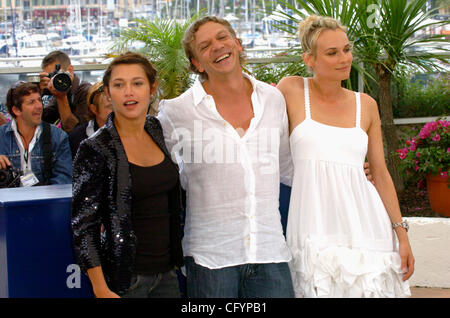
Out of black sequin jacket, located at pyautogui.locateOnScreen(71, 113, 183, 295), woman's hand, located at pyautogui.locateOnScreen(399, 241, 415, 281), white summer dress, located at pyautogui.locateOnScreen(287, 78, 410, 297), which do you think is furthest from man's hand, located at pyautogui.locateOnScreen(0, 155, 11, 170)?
woman's hand, located at pyautogui.locateOnScreen(399, 241, 415, 281)

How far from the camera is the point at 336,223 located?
2871 mm

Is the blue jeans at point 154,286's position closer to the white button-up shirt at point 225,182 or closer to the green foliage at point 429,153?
the white button-up shirt at point 225,182

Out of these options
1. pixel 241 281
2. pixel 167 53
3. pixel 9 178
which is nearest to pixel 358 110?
pixel 241 281

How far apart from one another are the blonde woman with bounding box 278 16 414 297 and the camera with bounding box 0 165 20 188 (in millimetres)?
1947

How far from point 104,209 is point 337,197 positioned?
107 centimetres

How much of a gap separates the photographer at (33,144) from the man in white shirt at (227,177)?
1680 mm

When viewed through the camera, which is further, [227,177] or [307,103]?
[307,103]

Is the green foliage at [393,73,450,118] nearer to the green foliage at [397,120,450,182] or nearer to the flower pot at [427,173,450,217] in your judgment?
the green foliage at [397,120,450,182]

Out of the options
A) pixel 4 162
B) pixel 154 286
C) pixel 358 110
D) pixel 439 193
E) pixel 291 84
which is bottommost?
pixel 439 193

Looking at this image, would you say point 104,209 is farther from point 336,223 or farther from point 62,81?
point 62,81

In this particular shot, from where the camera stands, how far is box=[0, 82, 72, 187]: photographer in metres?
4.25

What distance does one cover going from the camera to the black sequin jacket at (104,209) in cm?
242

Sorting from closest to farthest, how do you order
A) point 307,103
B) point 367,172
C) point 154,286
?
1. point 154,286
2. point 307,103
3. point 367,172

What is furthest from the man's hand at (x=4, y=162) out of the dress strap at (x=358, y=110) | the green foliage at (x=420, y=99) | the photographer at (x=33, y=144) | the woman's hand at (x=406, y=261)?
the green foliage at (x=420, y=99)
